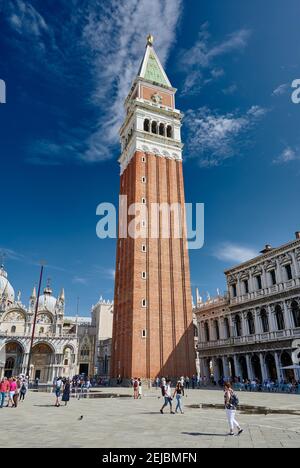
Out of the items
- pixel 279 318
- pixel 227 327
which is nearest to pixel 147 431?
pixel 279 318

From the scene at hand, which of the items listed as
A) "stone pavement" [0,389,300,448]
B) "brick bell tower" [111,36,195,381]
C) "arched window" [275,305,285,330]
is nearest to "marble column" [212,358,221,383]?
"brick bell tower" [111,36,195,381]

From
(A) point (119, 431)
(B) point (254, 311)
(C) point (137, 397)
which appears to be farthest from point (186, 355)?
(A) point (119, 431)

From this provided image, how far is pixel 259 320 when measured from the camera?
123 feet

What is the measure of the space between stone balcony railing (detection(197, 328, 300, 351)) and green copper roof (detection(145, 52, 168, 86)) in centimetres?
4181

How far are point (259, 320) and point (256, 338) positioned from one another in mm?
1942

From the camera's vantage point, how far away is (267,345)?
35.3 meters

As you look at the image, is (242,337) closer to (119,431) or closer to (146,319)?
(146,319)

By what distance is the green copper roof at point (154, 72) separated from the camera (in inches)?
2301

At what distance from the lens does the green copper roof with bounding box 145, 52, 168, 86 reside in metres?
58.4

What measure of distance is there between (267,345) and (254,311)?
4.05 meters

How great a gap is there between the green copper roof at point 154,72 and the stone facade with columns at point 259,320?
116 feet

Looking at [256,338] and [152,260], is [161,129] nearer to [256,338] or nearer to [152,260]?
[152,260]

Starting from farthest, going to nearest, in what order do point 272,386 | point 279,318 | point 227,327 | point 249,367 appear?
point 227,327 < point 249,367 < point 279,318 < point 272,386

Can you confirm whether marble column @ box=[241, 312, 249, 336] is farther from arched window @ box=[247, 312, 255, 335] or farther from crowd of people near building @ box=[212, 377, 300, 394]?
crowd of people near building @ box=[212, 377, 300, 394]
